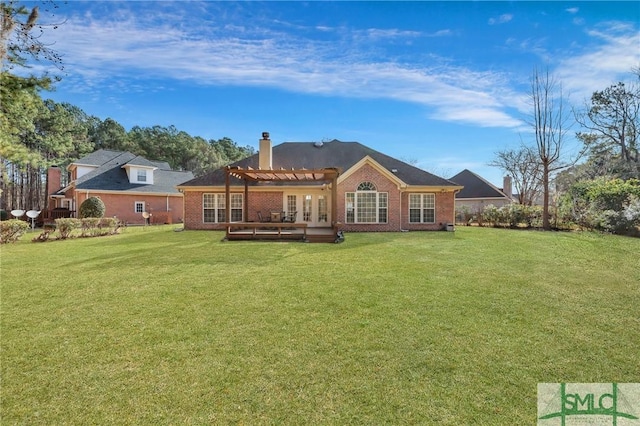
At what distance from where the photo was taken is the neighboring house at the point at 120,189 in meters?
24.6

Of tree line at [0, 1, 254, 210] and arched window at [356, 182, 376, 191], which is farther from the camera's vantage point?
arched window at [356, 182, 376, 191]

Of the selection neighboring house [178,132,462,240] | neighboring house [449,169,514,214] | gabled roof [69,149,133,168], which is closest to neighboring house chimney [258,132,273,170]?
neighboring house [178,132,462,240]

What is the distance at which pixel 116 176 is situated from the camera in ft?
87.1

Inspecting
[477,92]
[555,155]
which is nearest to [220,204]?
[477,92]

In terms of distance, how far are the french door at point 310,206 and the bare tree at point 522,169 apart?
82.6 ft

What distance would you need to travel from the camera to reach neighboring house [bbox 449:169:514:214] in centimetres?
3041

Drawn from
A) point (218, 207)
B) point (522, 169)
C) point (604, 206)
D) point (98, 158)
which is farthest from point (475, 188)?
point (98, 158)

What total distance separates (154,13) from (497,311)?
434 inches

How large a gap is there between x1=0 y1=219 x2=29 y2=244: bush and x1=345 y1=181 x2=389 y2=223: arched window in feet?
49.6

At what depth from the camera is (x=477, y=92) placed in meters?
15.9

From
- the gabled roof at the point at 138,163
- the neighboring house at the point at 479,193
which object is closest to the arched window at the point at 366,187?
the neighboring house at the point at 479,193

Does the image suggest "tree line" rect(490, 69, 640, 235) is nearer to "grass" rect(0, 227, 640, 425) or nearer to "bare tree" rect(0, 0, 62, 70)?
"grass" rect(0, 227, 640, 425)

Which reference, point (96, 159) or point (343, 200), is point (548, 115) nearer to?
point (343, 200)

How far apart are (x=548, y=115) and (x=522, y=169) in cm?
1467
